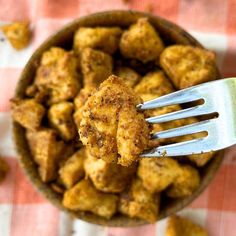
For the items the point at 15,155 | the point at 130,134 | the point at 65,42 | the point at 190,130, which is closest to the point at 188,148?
the point at 190,130

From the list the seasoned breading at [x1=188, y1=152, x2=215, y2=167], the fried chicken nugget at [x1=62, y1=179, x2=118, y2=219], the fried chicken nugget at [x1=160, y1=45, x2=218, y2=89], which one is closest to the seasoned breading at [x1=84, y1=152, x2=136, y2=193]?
the fried chicken nugget at [x1=62, y1=179, x2=118, y2=219]

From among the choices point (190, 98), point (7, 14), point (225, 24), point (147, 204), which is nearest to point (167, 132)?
point (190, 98)

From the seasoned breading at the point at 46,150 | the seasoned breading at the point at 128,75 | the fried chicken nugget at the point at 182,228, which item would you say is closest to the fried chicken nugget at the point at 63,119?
the seasoned breading at the point at 46,150

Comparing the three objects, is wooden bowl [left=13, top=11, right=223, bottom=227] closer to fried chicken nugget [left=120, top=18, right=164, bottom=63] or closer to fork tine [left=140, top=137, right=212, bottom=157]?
fried chicken nugget [left=120, top=18, right=164, bottom=63]

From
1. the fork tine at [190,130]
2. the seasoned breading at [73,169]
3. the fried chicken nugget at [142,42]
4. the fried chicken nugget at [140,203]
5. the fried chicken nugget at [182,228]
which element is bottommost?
the fried chicken nugget at [182,228]

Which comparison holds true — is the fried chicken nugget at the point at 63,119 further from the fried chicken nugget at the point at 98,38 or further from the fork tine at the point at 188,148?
the fork tine at the point at 188,148

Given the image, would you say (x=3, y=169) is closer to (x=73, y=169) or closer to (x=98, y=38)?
(x=73, y=169)

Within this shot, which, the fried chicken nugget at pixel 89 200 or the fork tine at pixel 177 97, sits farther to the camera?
the fried chicken nugget at pixel 89 200
